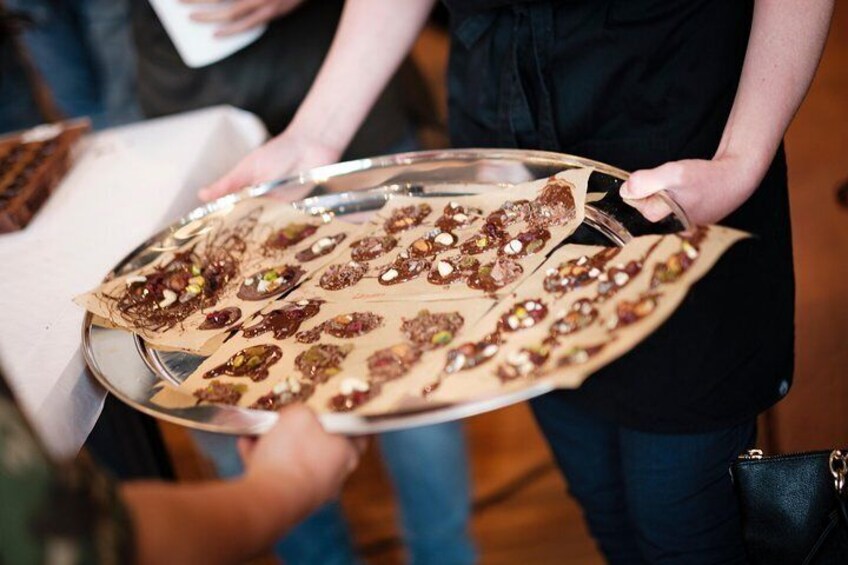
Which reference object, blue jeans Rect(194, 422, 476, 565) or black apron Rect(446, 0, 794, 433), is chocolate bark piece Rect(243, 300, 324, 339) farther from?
blue jeans Rect(194, 422, 476, 565)

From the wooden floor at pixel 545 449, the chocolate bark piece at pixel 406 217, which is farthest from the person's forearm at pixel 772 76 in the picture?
the wooden floor at pixel 545 449

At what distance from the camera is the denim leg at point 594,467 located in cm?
98

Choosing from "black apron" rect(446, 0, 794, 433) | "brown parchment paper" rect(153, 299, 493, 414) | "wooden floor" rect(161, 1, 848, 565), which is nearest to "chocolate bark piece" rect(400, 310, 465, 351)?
"brown parchment paper" rect(153, 299, 493, 414)

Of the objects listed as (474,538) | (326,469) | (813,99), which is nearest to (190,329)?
(326,469)

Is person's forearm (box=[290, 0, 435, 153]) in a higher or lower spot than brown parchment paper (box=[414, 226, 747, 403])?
higher

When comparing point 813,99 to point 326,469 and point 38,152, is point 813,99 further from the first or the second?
point 326,469

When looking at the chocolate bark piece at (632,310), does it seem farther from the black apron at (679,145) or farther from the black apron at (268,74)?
the black apron at (268,74)

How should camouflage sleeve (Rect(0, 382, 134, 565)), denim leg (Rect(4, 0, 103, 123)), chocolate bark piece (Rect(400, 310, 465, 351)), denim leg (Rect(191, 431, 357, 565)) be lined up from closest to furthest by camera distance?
camouflage sleeve (Rect(0, 382, 134, 565))
chocolate bark piece (Rect(400, 310, 465, 351))
denim leg (Rect(191, 431, 357, 565))
denim leg (Rect(4, 0, 103, 123))

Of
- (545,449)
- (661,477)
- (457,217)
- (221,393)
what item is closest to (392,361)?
(221,393)

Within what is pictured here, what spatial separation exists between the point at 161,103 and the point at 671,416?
1.06 m

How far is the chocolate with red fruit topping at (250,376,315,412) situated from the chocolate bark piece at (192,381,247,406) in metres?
0.02

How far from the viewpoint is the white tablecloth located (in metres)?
0.76

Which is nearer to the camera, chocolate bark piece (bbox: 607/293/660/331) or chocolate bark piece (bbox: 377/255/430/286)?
chocolate bark piece (bbox: 607/293/660/331)

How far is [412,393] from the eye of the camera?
2.20 feet
